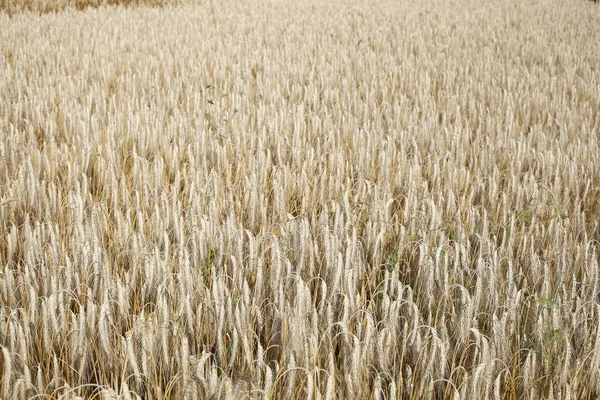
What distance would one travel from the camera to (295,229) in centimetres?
135

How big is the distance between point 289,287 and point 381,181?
0.81m

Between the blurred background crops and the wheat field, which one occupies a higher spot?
the blurred background crops

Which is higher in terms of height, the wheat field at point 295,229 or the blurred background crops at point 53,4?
the blurred background crops at point 53,4

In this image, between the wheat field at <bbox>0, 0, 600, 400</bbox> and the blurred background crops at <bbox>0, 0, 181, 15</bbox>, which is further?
the blurred background crops at <bbox>0, 0, 181, 15</bbox>

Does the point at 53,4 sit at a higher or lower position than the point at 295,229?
higher

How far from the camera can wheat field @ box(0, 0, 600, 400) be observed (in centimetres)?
94

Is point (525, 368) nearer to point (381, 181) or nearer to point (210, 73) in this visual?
point (381, 181)

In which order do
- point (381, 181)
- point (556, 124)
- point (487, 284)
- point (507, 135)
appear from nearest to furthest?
point (487, 284)
point (381, 181)
point (507, 135)
point (556, 124)

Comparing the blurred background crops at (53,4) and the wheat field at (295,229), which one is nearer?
the wheat field at (295,229)

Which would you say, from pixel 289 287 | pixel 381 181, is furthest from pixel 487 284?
pixel 381 181

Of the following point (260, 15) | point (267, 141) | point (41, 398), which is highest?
point (260, 15)

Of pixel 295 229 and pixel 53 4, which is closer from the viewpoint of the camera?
pixel 295 229

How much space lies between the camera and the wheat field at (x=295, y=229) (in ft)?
3.08

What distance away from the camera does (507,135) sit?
2471 mm
